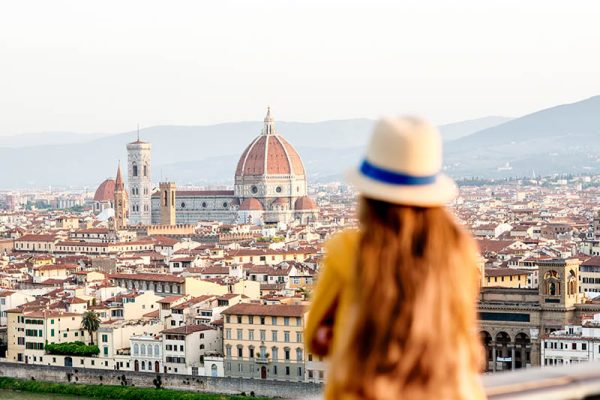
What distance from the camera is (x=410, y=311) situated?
2016 millimetres

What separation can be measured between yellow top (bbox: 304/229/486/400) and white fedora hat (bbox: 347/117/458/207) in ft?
0.24

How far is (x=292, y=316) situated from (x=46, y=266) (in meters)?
16.9

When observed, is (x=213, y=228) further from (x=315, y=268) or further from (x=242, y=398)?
(x=242, y=398)

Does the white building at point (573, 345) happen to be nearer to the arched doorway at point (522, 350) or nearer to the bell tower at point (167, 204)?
the arched doorway at point (522, 350)

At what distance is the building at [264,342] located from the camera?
84.9 feet

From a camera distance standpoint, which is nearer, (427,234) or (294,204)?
(427,234)

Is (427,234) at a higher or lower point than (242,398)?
higher

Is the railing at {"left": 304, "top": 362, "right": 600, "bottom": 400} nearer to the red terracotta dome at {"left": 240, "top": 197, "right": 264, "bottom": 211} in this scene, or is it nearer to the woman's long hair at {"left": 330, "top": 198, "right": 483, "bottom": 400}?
the woman's long hair at {"left": 330, "top": 198, "right": 483, "bottom": 400}

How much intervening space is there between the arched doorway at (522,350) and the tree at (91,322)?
7715 mm

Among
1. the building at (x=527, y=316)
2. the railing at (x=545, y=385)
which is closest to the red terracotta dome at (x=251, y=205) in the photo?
the building at (x=527, y=316)

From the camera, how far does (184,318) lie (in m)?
28.8

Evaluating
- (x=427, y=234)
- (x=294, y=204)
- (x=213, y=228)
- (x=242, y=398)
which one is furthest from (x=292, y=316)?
(x=294, y=204)

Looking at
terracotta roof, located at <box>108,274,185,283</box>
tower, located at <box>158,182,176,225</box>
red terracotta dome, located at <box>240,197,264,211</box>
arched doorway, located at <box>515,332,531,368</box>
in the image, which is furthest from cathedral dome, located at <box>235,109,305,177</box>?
arched doorway, located at <box>515,332,531,368</box>

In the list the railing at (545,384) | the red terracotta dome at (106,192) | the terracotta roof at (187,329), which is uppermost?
the red terracotta dome at (106,192)
